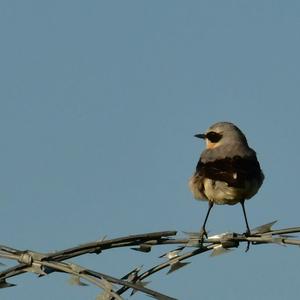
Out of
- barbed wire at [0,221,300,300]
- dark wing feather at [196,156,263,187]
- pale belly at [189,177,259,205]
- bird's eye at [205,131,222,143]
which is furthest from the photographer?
bird's eye at [205,131,222,143]

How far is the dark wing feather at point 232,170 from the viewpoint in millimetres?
9312

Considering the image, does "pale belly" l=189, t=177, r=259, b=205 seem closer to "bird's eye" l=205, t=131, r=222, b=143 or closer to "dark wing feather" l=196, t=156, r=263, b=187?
"dark wing feather" l=196, t=156, r=263, b=187

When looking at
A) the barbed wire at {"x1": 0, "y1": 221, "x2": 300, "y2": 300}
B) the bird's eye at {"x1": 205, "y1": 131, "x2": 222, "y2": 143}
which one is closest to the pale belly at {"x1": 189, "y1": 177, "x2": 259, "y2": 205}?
the bird's eye at {"x1": 205, "y1": 131, "x2": 222, "y2": 143}

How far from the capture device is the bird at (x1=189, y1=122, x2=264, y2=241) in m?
9.38

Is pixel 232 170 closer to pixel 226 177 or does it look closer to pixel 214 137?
pixel 226 177

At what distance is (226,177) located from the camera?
366 inches

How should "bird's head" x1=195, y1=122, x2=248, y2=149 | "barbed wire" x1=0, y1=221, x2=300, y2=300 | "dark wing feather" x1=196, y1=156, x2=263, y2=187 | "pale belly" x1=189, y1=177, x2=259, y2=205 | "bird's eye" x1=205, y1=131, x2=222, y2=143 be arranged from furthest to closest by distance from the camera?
"bird's eye" x1=205, y1=131, x2=222, y2=143 < "bird's head" x1=195, y1=122, x2=248, y2=149 < "pale belly" x1=189, y1=177, x2=259, y2=205 < "dark wing feather" x1=196, y1=156, x2=263, y2=187 < "barbed wire" x1=0, y1=221, x2=300, y2=300

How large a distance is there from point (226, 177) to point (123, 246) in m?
4.71

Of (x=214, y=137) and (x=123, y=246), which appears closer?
(x=123, y=246)

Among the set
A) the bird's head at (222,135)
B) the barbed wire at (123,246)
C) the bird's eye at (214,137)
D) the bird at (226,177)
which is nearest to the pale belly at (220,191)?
the bird at (226,177)

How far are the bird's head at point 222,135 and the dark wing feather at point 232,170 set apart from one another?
1.08 m

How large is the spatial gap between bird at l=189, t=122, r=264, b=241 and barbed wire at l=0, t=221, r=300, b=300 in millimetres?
3917

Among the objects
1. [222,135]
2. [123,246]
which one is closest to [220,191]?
[222,135]

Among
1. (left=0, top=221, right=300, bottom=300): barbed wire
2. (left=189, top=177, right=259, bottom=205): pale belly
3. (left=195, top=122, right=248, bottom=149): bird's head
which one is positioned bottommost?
(left=0, top=221, right=300, bottom=300): barbed wire
